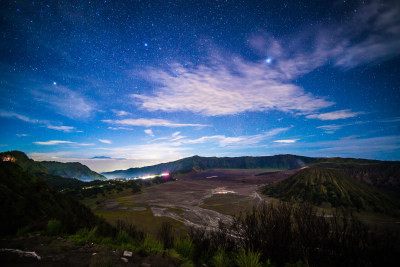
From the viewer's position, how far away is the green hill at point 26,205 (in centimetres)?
818

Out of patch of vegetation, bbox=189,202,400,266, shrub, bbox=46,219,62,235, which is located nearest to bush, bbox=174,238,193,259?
patch of vegetation, bbox=189,202,400,266

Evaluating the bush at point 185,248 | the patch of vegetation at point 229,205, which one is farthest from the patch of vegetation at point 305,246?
the patch of vegetation at point 229,205

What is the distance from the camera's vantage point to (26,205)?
9953 mm

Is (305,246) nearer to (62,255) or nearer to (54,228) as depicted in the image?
(62,255)

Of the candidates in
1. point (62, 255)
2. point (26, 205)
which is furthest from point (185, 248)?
point (26, 205)

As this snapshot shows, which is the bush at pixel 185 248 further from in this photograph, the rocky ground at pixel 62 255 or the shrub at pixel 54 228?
the shrub at pixel 54 228

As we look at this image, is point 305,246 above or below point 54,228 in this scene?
below

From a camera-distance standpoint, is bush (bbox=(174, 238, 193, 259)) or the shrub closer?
bush (bbox=(174, 238, 193, 259))

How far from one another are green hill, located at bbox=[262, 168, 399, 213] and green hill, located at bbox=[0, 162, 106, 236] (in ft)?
120

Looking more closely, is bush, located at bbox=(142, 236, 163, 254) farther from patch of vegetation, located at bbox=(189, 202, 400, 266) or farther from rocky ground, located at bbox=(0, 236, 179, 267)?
patch of vegetation, located at bbox=(189, 202, 400, 266)

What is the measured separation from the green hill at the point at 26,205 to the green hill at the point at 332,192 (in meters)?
36.5

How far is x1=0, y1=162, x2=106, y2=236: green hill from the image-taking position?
8180 millimetres

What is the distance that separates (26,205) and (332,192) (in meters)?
58.3

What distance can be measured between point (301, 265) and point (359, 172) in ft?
264
